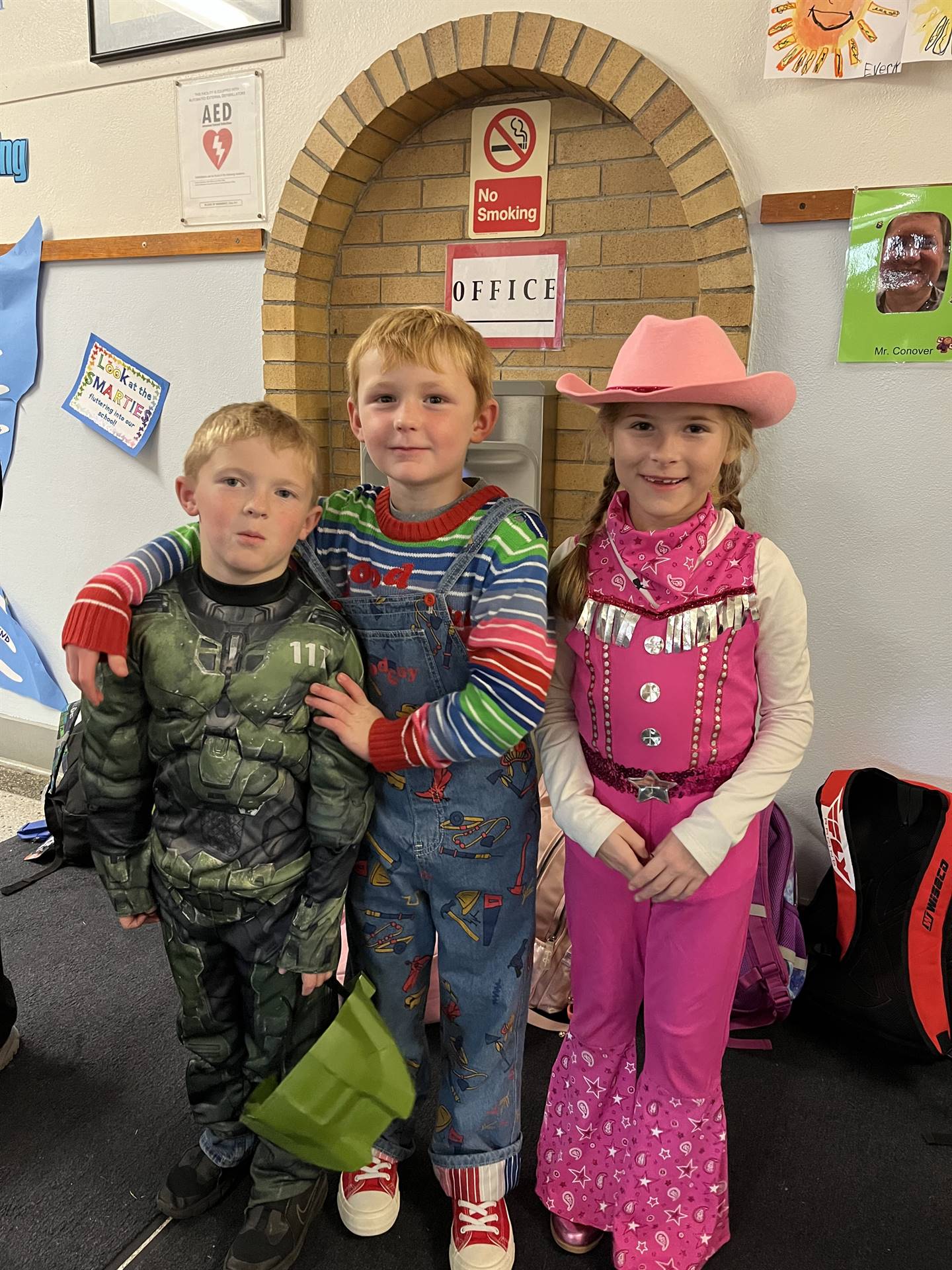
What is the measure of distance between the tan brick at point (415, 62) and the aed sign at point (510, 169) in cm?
18

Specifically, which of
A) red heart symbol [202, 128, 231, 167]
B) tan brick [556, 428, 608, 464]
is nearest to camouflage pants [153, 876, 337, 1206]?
tan brick [556, 428, 608, 464]

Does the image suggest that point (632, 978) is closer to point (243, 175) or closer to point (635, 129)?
point (635, 129)

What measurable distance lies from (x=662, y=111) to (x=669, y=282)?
372mm

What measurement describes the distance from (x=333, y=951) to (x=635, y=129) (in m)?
1.93

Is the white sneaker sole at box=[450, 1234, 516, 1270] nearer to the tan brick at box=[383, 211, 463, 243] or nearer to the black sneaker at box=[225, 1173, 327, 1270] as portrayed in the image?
the black sneaker at box=[225, 1173, 327, 1270]

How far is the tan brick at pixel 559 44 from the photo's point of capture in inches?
82.9

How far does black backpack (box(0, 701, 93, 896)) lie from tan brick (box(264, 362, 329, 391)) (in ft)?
3.47

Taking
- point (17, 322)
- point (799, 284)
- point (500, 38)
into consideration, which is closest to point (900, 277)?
point (799, 284)

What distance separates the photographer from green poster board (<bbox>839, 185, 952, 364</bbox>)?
1886mm

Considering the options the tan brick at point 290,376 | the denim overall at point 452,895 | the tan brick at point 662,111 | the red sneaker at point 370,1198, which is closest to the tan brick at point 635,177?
the tan brick at point 662,111

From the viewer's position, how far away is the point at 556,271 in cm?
238

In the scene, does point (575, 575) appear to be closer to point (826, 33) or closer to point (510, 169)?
point (826, 33)

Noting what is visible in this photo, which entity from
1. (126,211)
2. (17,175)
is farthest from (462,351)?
(17,175)

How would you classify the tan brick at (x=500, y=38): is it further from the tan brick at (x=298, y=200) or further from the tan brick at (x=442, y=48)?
the tan brick at (x=298, y=200)
